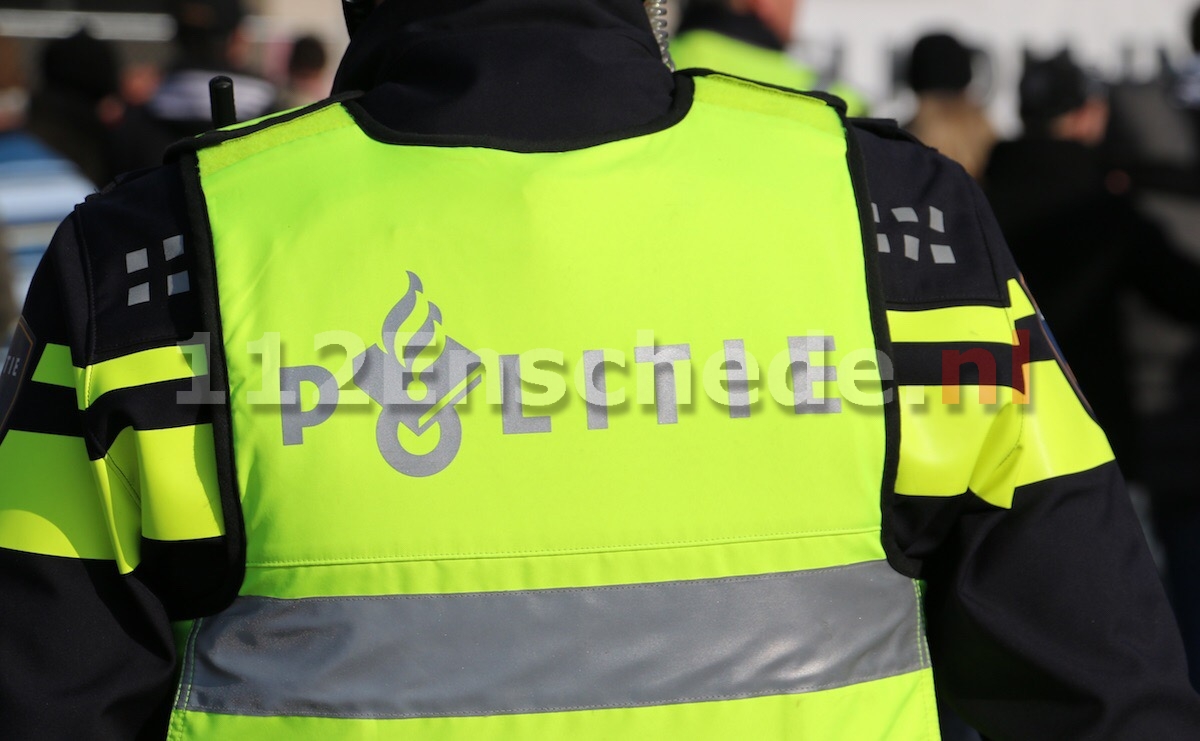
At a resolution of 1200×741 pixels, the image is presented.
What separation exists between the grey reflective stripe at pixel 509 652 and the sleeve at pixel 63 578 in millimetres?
68

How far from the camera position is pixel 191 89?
4598mm

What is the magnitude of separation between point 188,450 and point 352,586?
0.63ft

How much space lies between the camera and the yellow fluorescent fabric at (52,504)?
1.24 meters

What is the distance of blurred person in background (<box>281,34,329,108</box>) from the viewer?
584 centimetres

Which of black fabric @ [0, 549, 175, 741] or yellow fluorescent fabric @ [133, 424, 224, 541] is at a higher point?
yellow fluorescent fabric @ [133, 424, 224, 541]

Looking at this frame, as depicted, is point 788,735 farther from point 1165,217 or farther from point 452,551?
point 1165,217

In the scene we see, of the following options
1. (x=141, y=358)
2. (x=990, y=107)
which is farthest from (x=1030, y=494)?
(x=990, y=107)

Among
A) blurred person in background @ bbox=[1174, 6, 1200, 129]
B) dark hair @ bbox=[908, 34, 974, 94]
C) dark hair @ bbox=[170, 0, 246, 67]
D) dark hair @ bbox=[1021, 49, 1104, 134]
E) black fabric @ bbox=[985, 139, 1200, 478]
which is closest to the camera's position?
black fabric @ bbox=[985, 139, 1200, 478]

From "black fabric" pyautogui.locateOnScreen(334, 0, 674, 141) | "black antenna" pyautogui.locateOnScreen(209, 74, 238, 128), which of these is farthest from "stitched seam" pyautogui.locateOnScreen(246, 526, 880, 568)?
"black antenna" pyautogui.locateOnScreen(209, 74, 238, 128)

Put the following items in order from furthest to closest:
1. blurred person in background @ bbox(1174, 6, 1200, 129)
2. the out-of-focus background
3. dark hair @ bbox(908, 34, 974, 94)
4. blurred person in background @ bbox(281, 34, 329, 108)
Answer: the out-of-focus background → blurred person in background @ bbox(281, 34, 329, 108) → dark hair @ bbox(908, 34, 974, 94) → blurred person in background @ bbox(1174, 6, 1200, 129)

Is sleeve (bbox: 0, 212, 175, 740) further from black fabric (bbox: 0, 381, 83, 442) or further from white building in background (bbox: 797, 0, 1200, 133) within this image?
white building in background (bbox: 797, 0, 1200, 133)

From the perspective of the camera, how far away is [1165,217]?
10.1 ft

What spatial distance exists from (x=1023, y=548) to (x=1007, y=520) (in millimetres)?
31

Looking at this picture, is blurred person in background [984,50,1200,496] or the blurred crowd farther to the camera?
the blurred crowd
